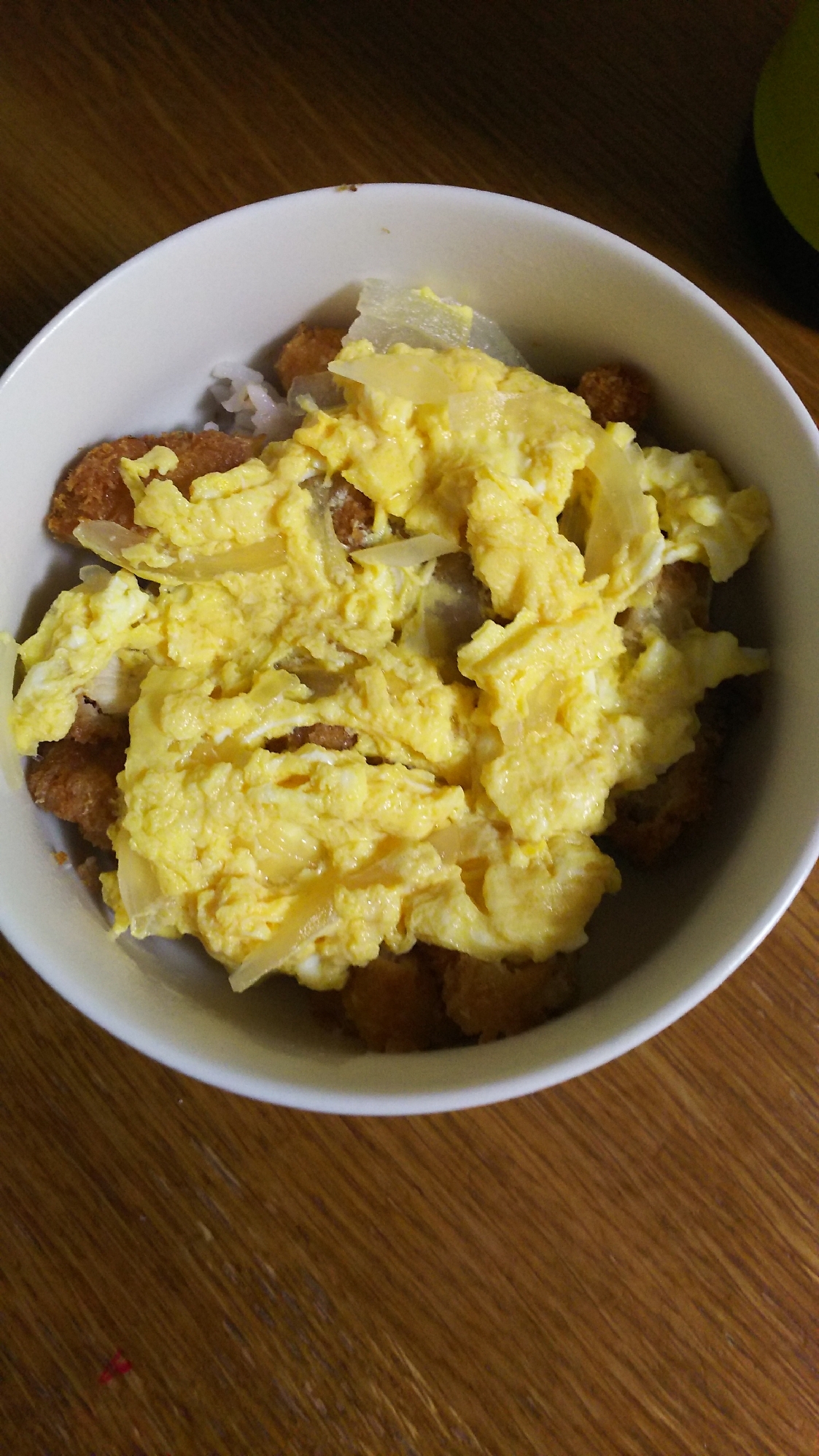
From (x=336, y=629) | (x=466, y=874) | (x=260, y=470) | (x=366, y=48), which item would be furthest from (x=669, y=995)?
(x=366, y=48)

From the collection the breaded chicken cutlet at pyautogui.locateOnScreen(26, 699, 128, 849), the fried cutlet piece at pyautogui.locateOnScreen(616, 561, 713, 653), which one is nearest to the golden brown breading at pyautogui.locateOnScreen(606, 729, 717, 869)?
the fried cutlet piece at pyautogui.locateOnScreen(616, 561, 713, 653)

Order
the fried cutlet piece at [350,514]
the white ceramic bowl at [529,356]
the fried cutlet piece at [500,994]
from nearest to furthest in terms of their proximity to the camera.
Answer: the white ceramic bowl at [529,356]
the fried cutlet piece at [500,994]
the fried cutlet piece at [350,514]

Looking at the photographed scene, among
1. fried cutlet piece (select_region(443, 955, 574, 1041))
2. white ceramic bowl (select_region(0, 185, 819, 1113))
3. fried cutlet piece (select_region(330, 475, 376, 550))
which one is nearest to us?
white ceramic bowl (select_region(0, 185, 819, 1113))

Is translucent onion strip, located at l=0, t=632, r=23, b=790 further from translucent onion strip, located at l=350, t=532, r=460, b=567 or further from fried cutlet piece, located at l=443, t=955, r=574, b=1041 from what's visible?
fried cutlet piece, located at l=443, t=955, r=574, b=1041

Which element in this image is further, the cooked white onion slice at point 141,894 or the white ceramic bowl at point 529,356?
the cooked white onion slice at point 141,894

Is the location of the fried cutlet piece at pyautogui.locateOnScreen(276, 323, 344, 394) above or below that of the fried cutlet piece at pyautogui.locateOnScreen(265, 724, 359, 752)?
above

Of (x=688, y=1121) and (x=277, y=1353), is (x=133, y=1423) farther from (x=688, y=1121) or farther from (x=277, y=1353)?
(x=688, y=1121)

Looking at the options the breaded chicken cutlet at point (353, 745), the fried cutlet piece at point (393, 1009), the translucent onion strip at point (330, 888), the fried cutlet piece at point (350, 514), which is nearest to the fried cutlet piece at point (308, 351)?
the breaded chicken cutlet at point (353, 745)

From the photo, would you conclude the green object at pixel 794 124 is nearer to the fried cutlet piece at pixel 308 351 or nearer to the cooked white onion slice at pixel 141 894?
the fried cutlet piece at pixel 308 351
